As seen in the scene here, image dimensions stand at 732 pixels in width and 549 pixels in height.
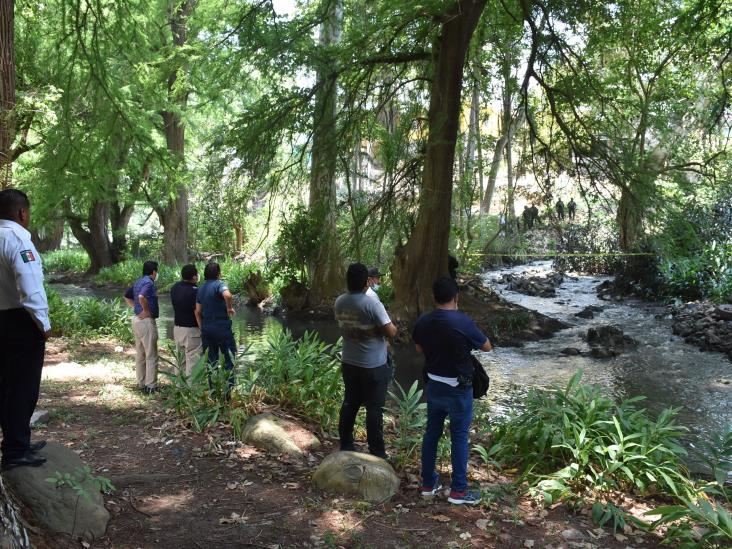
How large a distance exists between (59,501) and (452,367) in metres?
2.75

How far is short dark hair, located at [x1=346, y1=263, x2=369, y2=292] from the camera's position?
5051mm

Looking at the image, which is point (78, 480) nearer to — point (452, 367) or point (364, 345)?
point (364, 345)

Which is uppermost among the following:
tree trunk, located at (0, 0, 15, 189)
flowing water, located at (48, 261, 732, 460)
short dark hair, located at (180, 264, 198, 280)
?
tree trunk, located at (0, 0, 15, 189)

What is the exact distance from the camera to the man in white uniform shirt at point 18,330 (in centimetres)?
364

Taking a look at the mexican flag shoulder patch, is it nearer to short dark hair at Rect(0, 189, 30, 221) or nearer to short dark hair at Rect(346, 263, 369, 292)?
short dark hair at Rect(0, 189, 30, 221)

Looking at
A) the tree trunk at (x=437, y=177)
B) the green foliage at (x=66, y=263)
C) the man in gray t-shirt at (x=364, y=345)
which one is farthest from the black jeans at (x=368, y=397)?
the green foliage at (x=66, y=263)

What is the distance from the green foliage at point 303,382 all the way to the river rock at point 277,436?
52 cm

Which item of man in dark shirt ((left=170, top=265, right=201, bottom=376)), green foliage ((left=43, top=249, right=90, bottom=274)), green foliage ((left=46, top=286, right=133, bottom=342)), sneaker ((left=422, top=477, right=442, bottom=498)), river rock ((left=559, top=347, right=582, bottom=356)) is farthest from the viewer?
green foliage ((left=43, top=249, right=90, bottom=274))

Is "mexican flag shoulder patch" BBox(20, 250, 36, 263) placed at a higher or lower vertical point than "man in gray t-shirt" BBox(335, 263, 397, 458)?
higher

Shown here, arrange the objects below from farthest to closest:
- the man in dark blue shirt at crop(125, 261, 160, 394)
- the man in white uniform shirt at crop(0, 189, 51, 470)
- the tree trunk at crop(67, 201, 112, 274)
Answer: the tree trunk at crop(67, 201, 112, 274) → the man in dark blue shirt at crop(125, 261, 160, 394) → the man in white uniform shirt at crop(0, 189, 51, 470)

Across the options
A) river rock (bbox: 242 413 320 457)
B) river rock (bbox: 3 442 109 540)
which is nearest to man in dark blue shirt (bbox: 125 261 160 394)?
river rock (bbox: 242 413 320 457)

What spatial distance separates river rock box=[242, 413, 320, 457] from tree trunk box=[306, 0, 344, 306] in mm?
6319

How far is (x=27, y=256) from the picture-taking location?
12.0 ft

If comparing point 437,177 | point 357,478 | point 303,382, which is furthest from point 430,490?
point 437,177
